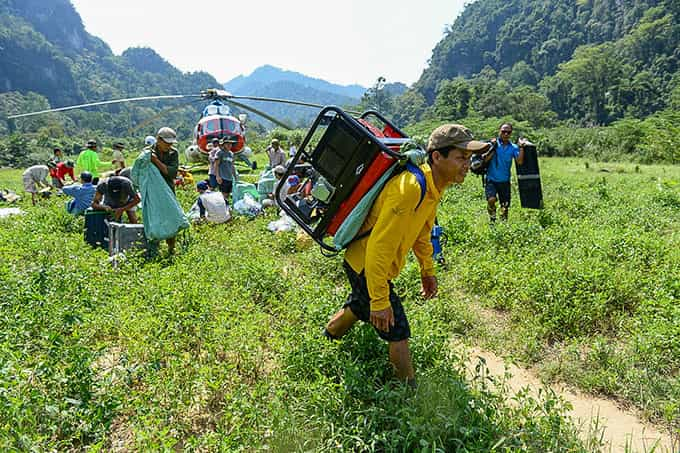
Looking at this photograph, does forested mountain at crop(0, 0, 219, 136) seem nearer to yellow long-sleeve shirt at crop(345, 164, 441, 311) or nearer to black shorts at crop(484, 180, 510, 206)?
→ black shorts at crop(484, 180, 510, 206)

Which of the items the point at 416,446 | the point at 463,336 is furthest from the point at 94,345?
the point at 463,336

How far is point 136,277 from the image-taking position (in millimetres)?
5008

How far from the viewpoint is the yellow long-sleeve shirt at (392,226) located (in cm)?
268

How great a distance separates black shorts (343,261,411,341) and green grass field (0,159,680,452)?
32 centimetres

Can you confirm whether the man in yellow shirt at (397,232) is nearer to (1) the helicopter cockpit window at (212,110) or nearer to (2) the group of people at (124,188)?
(2) the group of people at (124,188)

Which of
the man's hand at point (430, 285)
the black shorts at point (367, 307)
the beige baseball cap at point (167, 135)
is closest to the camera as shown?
the black shorts at point (367, 307)

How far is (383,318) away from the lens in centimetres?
283

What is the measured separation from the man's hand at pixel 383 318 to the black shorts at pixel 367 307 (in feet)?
0.53

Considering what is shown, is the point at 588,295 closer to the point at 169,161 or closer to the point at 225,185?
the point at 169,161

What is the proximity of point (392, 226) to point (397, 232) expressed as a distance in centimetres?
5

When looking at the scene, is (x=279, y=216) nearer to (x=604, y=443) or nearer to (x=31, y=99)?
(x=604, y=443)

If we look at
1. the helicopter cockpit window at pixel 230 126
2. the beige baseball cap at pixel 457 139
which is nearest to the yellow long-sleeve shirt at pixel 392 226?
the beige baseball cap at pixel 457 139

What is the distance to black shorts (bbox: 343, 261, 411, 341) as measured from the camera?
3.05 metres

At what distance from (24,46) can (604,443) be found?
15948cm
